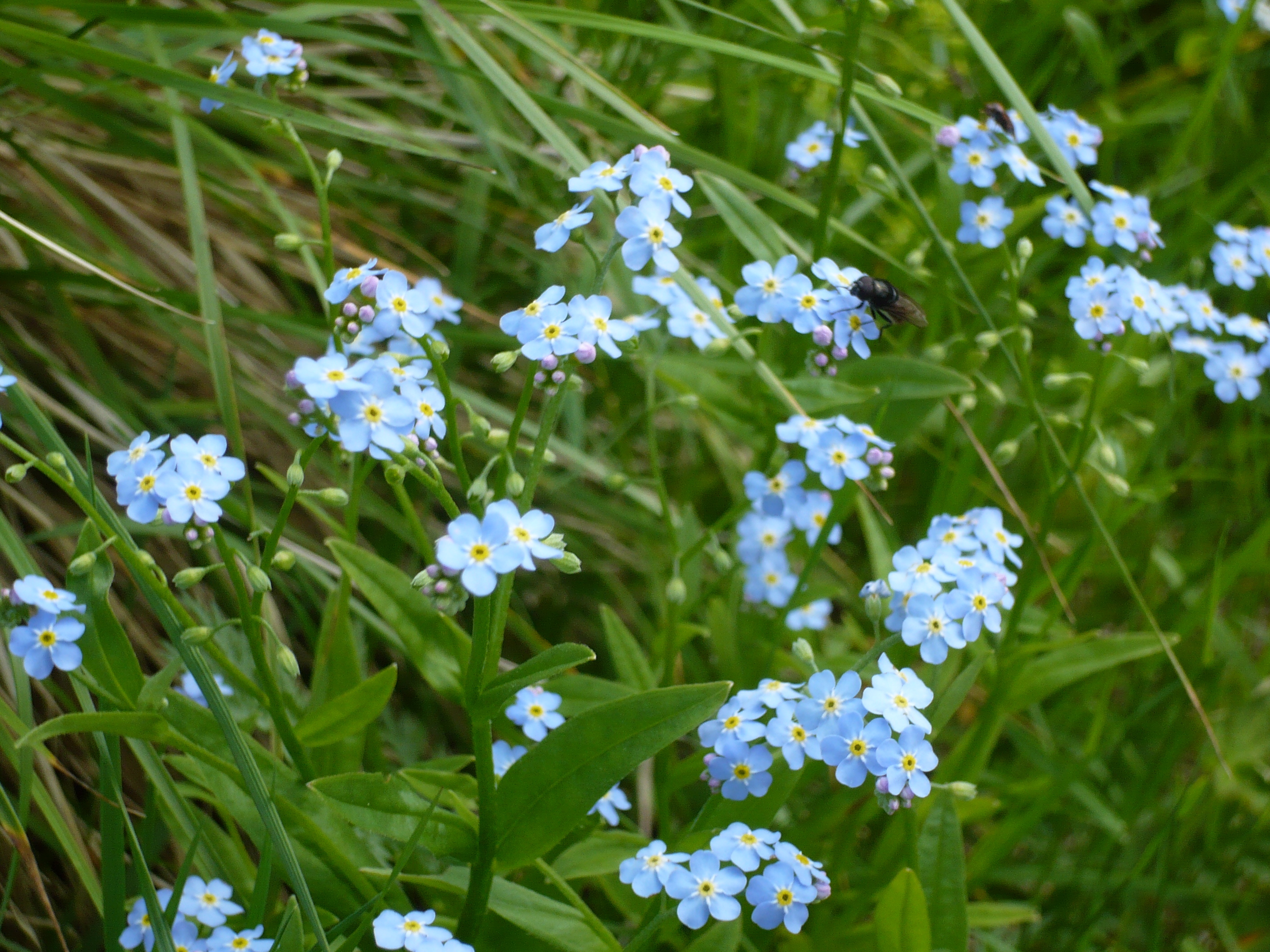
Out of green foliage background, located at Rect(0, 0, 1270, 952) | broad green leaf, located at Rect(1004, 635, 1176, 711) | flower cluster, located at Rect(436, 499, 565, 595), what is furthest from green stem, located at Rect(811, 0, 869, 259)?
flower cluster, located at Rect(436, 499, 565, 595)

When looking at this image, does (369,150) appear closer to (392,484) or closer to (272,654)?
(272,654)

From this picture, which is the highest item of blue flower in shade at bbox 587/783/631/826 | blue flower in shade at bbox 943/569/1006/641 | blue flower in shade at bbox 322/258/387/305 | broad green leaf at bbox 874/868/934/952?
blue flower in shade at bbox 322/258/387/305

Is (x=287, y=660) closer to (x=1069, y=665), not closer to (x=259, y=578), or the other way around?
(x=259, y=578)

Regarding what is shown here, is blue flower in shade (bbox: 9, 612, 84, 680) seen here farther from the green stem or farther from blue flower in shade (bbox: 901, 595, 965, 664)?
the green stem

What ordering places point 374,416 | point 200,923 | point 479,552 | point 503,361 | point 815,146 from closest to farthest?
point 479,552 → point 374,416 → point 503,361 → point 200,923 → point 815,146

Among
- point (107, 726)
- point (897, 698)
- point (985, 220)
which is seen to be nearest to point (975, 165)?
point (985, 220)

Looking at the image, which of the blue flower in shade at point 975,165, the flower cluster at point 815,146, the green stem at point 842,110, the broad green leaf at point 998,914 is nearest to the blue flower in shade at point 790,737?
the broad green leaf at point 998,914
